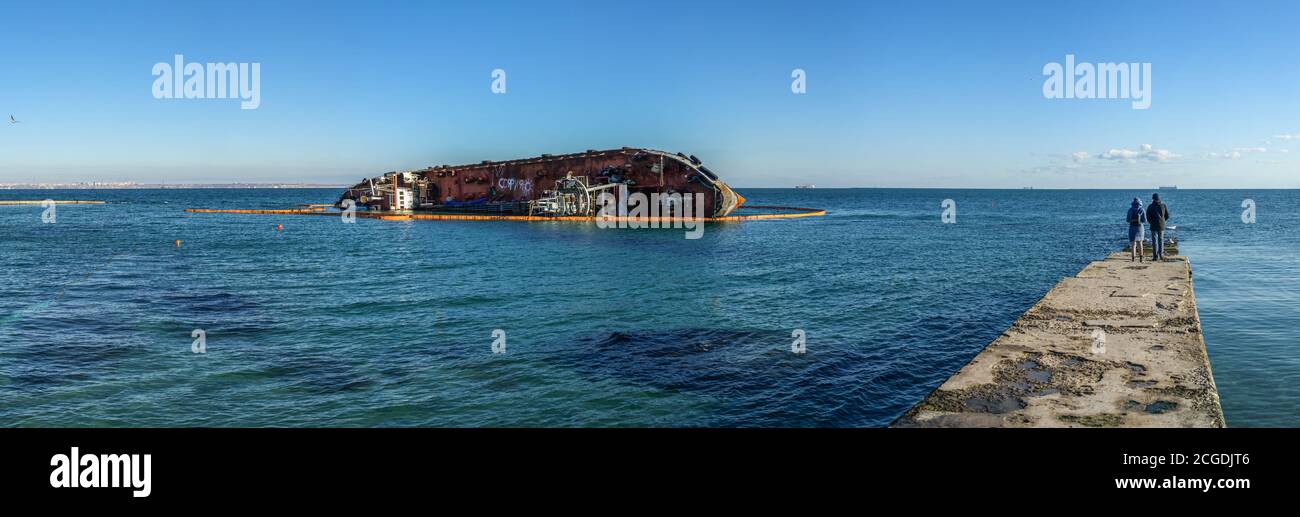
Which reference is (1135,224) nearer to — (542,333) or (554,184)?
(542,333)

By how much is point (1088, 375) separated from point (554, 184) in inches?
2990

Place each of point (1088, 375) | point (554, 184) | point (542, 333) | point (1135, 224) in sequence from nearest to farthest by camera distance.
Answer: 1. point (1088, 375)
2. point (542, 333)
3. point (1135, 224)
4. point (554, 184)

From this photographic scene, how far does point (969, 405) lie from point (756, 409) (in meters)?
4.36

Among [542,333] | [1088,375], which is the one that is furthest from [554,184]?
[1088,375]

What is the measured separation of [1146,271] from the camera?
83.1 feet

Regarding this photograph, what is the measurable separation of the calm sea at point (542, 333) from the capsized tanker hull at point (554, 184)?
97.2 feet

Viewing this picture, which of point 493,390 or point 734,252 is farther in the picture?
point 734,252

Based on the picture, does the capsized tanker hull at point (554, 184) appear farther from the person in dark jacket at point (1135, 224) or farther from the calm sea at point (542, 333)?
the person in dark jacket at point (1135, 224)

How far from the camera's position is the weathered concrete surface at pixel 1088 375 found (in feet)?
32.7

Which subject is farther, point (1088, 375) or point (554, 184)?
point (554, 184)

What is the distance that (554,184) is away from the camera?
84812 millimetres

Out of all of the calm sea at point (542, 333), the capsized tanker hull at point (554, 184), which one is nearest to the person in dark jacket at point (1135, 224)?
the calm sea at point (542, 333)

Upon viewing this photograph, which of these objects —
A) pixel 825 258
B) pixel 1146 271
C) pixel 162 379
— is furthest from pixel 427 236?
pixel 1146 271
